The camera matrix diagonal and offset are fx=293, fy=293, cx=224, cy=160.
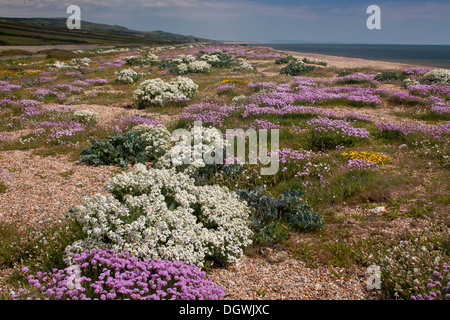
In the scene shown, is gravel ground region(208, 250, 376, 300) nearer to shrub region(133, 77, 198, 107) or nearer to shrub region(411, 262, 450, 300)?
shrub region(411, 262, 450, 300)

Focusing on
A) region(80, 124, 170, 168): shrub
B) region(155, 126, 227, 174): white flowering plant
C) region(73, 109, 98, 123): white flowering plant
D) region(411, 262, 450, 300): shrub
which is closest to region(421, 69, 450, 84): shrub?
region(155, 126, 227, 174): white flowering plant

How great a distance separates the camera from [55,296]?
3.56 meters

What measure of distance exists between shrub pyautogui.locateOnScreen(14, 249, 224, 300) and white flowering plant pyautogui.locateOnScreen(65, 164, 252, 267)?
0.20 metres

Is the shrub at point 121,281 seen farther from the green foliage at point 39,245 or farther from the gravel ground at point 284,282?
the gravel ground at point 284,282

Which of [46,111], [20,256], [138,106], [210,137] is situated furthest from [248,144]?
[46,111]

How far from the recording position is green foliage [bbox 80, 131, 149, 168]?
920 centimetres

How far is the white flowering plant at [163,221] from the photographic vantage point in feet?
14.3

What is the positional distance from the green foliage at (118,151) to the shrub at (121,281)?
505 centimetres

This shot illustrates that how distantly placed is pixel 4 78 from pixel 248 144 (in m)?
24.1

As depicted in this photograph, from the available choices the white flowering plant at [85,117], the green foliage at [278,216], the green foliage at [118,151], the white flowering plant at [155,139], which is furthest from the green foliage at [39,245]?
the white flowering plant at [85,117]

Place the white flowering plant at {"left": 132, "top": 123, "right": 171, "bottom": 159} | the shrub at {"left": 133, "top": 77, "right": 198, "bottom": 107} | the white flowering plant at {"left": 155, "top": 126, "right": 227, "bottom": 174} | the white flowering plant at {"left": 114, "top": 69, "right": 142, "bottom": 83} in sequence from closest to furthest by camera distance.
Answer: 1. the white flowering plant at {"left": 155, "top": 126, "right": 227, "bottom": 174}
2. the white flowering plant at {"left": 132, "top": 123, "right": 171, "bottom": 159}
3. the shrub at {"left": 133, "top": 77, "right": 198, "bottom": 107}
4. the white flowering plant at {"left": 114, "top": 69, "right": 142, "bottom": 83}

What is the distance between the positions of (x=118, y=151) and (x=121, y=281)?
21.2 feet

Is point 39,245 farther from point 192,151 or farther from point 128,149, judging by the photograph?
point 128,149

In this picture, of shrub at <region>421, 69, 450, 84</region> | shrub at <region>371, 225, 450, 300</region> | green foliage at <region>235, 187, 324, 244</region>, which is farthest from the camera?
shrub at <region>421, 69, 450, 84</region>
